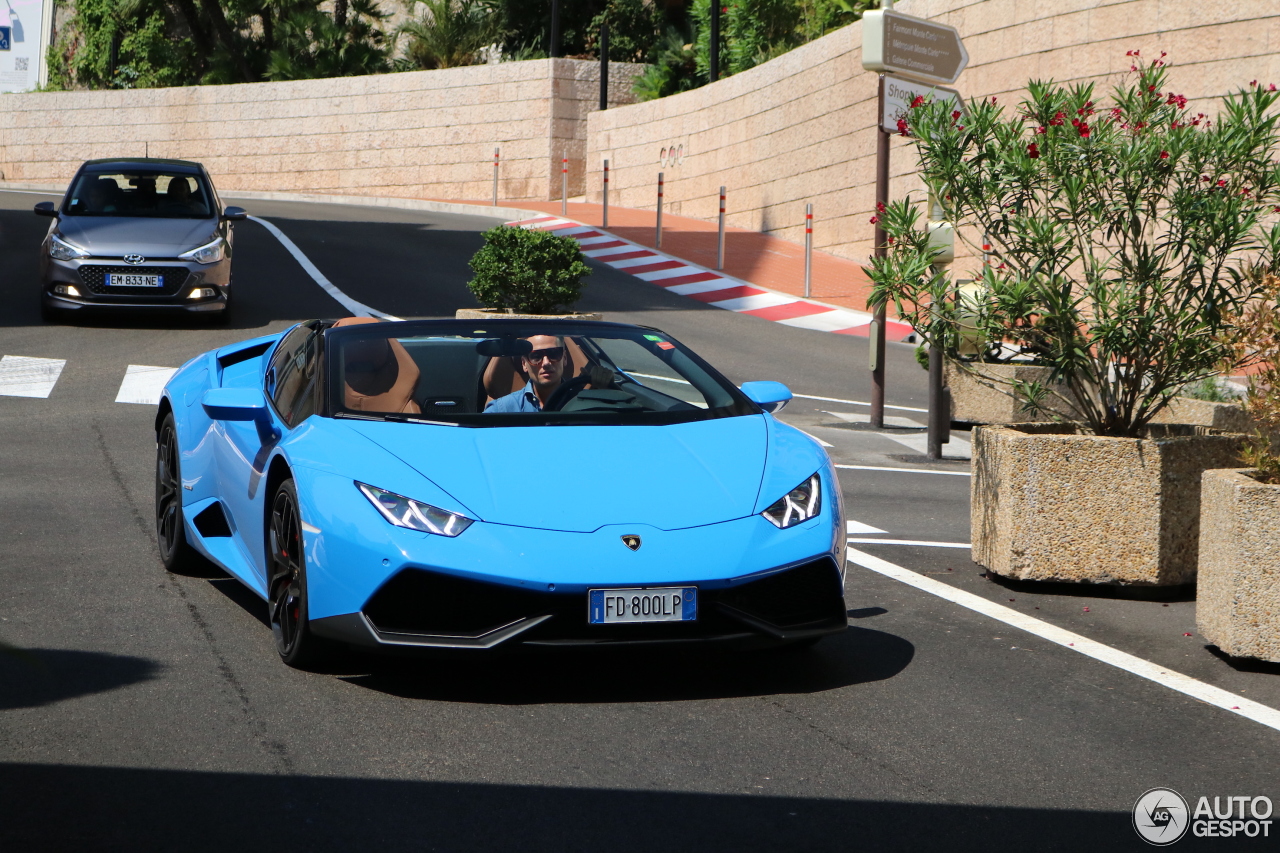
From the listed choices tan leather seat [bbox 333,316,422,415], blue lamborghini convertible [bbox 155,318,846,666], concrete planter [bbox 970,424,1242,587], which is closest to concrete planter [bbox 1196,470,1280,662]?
concrete planter [bbox 970,424,1242,587]

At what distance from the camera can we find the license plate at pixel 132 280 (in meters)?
15.5

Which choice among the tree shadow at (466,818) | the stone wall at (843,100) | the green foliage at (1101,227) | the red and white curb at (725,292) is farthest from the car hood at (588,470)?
the stone wall at (843,100)

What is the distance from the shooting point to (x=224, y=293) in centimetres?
1598

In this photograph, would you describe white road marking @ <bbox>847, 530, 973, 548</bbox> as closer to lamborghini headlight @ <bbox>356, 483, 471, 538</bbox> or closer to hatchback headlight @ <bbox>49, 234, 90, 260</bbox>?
lamborghini headlight @ <bbox>356, 483, 471, 538</bbox>

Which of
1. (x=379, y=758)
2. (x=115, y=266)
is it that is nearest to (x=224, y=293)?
(x=115, y=266)

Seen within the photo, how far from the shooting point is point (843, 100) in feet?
89.4

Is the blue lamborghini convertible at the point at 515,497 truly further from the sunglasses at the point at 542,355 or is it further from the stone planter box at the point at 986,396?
the stone planter box at the point at 986,396

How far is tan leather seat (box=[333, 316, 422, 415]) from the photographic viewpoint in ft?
18.6

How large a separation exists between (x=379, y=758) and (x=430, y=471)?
3.45ft

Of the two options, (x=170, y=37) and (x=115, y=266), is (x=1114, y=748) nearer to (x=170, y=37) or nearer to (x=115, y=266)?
(x=115, y=266)

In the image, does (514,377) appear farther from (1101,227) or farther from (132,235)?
(132,235)

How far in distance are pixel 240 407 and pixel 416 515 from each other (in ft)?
4.36

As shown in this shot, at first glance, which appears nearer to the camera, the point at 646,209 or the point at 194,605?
the point at 194,605

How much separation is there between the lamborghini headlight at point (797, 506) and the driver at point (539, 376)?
120 cm
